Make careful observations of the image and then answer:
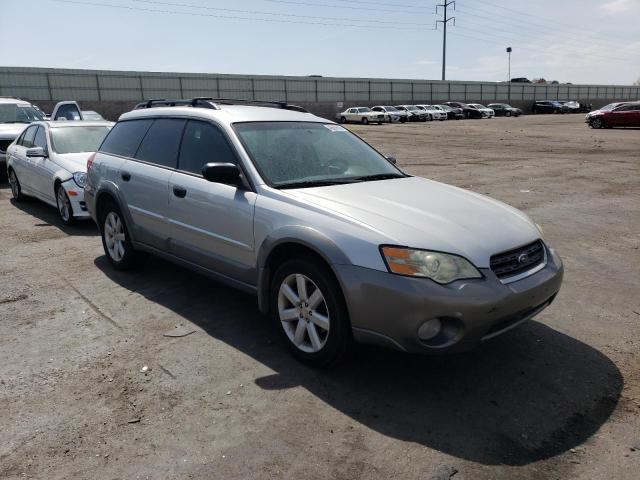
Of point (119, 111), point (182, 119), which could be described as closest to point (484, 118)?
point (119, 111)

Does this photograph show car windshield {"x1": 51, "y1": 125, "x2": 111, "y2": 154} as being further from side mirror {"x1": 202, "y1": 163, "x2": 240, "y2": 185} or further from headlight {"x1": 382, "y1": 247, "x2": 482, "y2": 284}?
headlight {"x1": 382, "y1": 247, "x2": 482, "y2": 284}

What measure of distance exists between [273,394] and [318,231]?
1.05m

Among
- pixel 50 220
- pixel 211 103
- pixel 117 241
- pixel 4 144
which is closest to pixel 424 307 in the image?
pixel 211 103

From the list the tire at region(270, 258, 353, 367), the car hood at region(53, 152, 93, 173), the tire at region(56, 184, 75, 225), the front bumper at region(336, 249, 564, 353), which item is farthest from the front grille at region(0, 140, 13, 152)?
the front bumper at region(336, 249, 564, 353)

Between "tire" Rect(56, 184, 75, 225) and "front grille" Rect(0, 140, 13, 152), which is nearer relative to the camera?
"tire" Rect(56, 184, 75, 225)

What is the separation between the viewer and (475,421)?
3.05m

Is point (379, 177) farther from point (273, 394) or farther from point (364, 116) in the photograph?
point (364, 116)

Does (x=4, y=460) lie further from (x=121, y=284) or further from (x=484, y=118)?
(x=484, y=118)

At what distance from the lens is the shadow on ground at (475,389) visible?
9.50ft

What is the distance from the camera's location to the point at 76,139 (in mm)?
9000

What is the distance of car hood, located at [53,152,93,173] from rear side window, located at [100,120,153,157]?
232cm

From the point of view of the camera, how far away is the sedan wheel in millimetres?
7887

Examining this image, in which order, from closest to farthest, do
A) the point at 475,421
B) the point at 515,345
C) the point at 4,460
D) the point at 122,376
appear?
the point at 4,460 → the point at 475,421 → the point at 122,376 → the point at 515,345

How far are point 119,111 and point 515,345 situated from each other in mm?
43225
